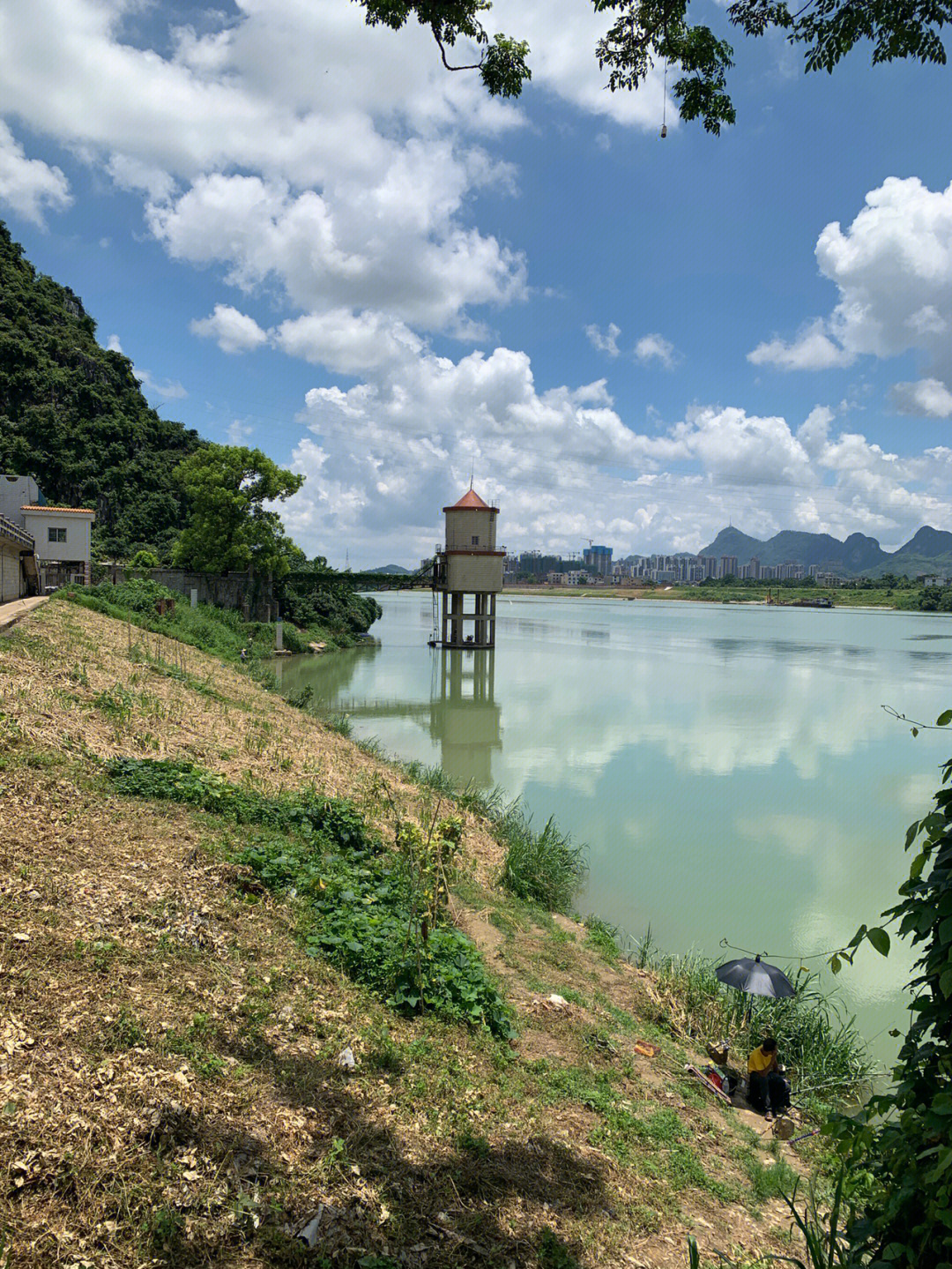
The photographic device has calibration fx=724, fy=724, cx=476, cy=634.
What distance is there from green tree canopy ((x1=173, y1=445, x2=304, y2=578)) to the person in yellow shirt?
35.2 metres

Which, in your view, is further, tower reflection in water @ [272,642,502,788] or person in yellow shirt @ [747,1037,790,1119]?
tower reflection in water @ [272,642,502,788]

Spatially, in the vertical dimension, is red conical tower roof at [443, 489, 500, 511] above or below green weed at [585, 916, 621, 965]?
above

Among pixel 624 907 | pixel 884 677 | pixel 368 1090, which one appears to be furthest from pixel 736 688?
pixel 368 1090

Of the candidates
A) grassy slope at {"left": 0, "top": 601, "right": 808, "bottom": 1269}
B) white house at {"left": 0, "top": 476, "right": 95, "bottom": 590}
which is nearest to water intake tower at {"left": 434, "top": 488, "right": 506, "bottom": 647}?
white house at {"left": 0, "top": 476, "right": 95, "bottom": 590}

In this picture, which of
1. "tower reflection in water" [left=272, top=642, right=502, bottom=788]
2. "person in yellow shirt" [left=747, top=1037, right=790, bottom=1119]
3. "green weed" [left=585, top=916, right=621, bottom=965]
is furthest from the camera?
"tower reflection in water" [left=272, top=642, right=502, bottom=788]

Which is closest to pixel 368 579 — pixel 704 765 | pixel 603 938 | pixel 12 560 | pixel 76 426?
pixel 12 560

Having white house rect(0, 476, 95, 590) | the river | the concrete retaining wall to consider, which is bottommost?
the river

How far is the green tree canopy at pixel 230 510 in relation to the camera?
1437 inches

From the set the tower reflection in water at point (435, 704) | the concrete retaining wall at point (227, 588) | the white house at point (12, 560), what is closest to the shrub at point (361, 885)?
the tower reflection in water at point (435, 704)

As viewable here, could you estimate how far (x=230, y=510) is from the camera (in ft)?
122

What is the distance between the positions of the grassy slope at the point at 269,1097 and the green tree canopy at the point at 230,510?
32002 millimetres

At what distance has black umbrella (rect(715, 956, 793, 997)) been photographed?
20.3 feet

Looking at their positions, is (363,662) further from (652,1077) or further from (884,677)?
(652,1077)

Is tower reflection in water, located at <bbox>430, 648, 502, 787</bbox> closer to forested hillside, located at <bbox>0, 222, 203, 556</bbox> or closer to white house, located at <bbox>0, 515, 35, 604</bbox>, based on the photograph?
white house, located at <bbox>0, 515, 35, 604</bbox>
